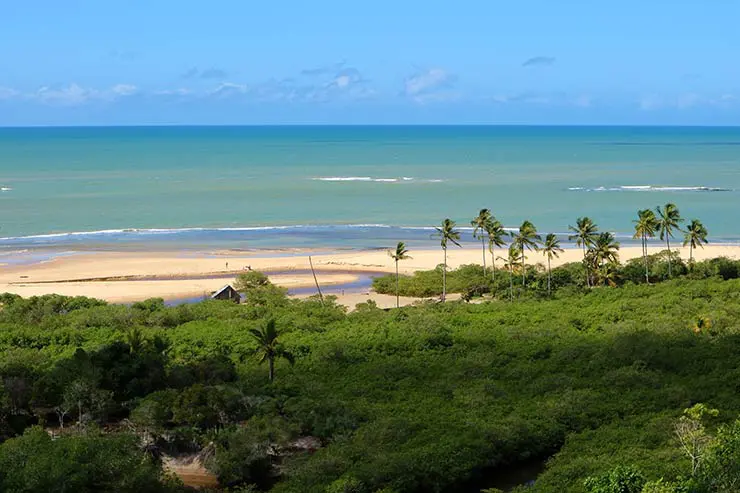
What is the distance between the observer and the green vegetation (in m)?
31.5

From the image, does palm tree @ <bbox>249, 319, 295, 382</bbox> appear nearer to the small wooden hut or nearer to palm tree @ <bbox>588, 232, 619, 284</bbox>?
the small wooden hut

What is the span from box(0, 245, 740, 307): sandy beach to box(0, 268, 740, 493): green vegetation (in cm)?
1396

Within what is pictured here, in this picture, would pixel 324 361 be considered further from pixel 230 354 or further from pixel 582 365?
pixel 582 365

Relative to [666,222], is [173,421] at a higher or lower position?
lower

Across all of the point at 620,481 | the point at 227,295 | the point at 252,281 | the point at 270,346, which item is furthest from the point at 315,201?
the point at 620,481

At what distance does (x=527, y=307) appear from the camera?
58.9m

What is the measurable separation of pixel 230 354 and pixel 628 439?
22.0 metres

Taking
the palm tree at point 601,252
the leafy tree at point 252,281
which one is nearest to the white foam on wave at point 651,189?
the palm tree at point 601,252

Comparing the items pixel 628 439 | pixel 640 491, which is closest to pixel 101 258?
pixel 628 439

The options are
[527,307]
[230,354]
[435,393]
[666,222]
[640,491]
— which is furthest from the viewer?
[666,222]

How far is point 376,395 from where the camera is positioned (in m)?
41.3

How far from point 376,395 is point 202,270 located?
146ft

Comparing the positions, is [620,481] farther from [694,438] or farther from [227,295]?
[227,295]

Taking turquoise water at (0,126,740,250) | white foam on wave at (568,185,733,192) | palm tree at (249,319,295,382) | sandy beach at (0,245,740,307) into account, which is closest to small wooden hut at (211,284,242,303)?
sandy beach at (0,245,740,307)
